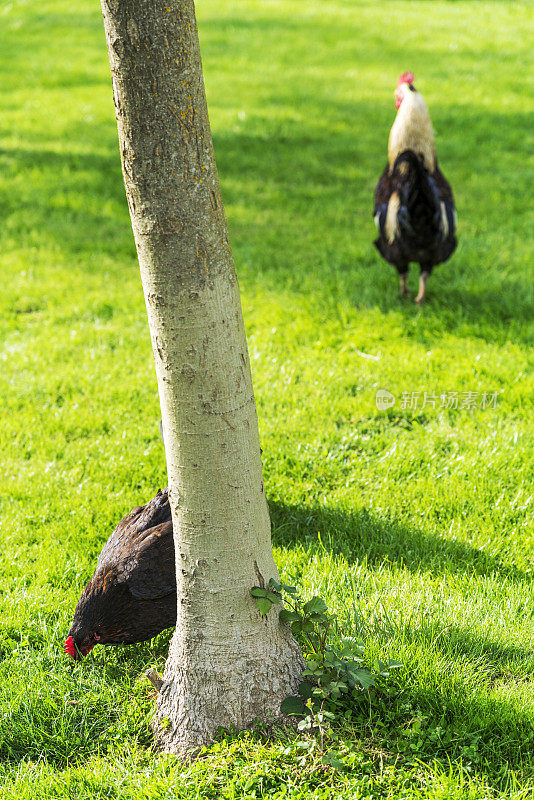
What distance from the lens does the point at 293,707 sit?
8.20ft

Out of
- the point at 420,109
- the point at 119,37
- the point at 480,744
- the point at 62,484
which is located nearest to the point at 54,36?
the point at 420,109

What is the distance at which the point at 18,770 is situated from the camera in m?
2.56

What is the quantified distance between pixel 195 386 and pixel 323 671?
117 cm

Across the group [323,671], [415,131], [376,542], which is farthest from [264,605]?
[415,131]

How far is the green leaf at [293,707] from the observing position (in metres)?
2.49

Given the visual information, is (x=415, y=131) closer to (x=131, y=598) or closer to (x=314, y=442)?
(x=314, y=442)

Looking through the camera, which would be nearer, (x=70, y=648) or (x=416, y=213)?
(x=70, y=648)

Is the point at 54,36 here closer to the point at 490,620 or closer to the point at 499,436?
the point at 499,436

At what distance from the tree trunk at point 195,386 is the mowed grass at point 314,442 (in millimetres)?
245

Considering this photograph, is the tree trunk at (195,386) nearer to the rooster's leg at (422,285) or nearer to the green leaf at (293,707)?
the green leaf at (293,707)

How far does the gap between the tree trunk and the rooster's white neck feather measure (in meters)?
3.83

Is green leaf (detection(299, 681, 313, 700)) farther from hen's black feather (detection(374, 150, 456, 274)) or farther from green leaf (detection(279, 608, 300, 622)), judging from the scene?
hen's black feather (detection(374, 150, 456, 274))

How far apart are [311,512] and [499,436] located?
4.55ft

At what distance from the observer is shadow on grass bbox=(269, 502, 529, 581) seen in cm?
346
